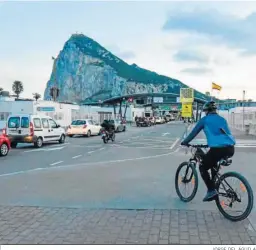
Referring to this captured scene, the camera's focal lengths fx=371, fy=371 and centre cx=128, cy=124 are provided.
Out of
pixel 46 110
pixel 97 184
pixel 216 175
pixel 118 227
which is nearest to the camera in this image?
pixel 118 227

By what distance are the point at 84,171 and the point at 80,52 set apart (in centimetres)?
18805

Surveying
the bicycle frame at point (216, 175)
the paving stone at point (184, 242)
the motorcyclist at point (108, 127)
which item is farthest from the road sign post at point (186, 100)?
the paving stone at point (184, 242)

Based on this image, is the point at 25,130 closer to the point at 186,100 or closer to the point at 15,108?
the point at 186,100

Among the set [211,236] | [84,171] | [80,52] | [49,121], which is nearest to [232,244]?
[211,236]

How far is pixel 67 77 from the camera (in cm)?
19588

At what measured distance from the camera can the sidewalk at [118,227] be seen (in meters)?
4.63

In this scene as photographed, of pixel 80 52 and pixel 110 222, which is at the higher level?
pixel 80 52

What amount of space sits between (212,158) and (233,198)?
708 mm

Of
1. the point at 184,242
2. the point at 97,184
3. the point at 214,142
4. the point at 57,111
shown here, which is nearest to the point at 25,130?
the point at 97,184

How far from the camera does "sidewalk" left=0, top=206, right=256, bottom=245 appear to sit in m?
4.63

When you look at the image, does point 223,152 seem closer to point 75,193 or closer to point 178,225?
point 178,225

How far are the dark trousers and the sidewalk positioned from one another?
543 millimetres

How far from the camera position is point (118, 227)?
516cm

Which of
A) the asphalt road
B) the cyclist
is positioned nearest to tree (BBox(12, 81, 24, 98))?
the asphalt road
